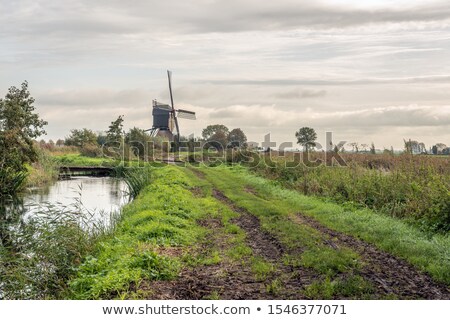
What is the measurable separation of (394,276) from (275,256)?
2.19 m

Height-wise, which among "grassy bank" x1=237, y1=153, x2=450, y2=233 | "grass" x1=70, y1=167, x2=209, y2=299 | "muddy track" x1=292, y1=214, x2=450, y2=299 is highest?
"grassy bank" x1=237, y1=153, x2=450, y2=233

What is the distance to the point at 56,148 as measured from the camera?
61.3 meters

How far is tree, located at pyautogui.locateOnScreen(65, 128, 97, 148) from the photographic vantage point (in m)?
66.1

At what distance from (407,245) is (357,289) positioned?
10.0ft

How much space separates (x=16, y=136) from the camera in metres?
29.3

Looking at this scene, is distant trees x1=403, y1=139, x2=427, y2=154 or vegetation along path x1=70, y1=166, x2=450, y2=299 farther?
distant trees x1=403, y1=139, x2=427, y2=154

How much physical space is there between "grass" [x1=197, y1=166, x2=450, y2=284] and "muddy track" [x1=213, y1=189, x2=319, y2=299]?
253 mm

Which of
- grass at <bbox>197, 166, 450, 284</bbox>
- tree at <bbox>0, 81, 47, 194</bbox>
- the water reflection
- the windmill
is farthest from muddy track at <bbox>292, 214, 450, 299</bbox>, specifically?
the windmill

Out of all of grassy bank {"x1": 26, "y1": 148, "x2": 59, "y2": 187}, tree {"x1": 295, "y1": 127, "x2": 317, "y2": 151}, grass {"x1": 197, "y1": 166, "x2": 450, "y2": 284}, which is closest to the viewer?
grass {"x1": 197, "y1": 166, "x2": 450, "y2": 284}

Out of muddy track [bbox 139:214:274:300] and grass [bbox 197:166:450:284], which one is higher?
grass [bbox 197:166:450:284]

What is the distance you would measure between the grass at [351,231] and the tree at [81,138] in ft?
166

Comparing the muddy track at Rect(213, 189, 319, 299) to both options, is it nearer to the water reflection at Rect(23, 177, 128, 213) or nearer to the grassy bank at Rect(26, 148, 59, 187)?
the water reflection at Rect(23, 177, 128, 213)
